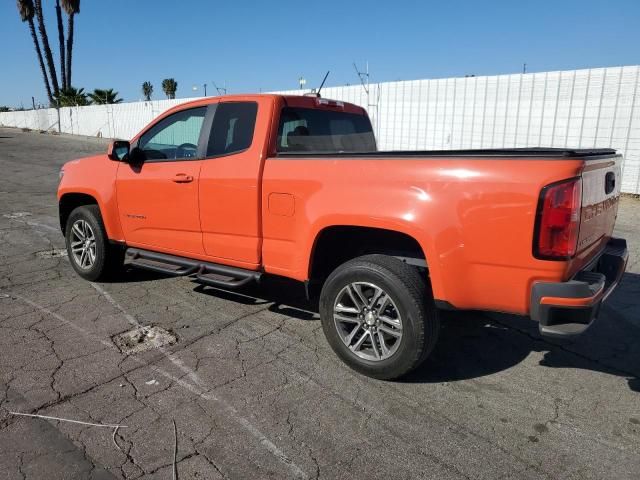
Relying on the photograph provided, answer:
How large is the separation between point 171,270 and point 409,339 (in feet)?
7.74

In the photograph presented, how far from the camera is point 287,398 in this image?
3.13 metres

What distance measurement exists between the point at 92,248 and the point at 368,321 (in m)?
3.45

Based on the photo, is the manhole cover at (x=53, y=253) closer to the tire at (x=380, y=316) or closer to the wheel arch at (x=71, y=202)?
the wheel arch at (x=71, y=202)

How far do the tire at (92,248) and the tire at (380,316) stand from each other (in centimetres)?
282

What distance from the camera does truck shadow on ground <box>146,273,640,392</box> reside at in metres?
3.57

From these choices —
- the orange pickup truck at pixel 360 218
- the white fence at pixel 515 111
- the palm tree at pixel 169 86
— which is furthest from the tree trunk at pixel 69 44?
the orange pickup truck at pixel 360 218

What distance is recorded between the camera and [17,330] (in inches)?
161

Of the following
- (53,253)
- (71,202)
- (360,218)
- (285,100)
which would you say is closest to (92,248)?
(71,202)

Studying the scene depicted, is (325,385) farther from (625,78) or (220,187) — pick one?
(625,78)

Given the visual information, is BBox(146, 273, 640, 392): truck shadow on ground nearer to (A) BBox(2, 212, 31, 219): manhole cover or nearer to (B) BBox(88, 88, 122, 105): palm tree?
(A) BBox(2, 212, 31, 219): manhole cover

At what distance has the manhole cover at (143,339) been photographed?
12.5 ft

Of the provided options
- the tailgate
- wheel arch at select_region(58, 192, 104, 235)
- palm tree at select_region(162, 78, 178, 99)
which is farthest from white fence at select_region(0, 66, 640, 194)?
palm tree at select_region(162, 78, 178, 99)

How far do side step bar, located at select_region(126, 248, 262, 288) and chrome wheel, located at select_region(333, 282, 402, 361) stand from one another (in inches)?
34.4

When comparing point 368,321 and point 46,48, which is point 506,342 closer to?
point 368,321
